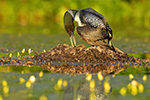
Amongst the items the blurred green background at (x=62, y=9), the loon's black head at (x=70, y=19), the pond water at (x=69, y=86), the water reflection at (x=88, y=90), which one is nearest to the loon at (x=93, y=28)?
the loon's black head at (x=70, y=19)

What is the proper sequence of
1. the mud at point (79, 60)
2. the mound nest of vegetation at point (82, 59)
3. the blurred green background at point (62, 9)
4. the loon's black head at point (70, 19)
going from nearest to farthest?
1. the mound nest of vegetation at point (82, 59)
2. the mud at point (79, 60)
3. the loon's black head at point (70, 19)
4. the blurred green background at point (62, 9)

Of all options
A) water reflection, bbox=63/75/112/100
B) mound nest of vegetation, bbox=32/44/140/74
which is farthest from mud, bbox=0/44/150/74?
water reflection, bbox=63/75/112/100

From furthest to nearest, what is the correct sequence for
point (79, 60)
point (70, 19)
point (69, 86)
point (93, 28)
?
point (70, 19) → point (93, 28) → point (79, 60) → point (69, 86)

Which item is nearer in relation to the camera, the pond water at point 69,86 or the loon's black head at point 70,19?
the pond water at point 69,86

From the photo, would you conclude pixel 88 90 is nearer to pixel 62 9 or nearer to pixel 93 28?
pixel 93 28

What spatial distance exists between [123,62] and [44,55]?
2.69m

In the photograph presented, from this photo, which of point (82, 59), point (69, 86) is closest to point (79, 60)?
point (82, 59)

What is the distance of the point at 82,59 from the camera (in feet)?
36.0

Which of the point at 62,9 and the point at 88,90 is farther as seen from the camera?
the point at 62,9

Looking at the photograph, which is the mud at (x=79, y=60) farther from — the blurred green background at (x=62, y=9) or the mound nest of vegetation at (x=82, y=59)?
the blurred green background at (x=62, y=9)

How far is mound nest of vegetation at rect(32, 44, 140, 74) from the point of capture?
1019cm

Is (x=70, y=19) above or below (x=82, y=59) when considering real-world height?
above

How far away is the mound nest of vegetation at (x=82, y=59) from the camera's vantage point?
1019cm

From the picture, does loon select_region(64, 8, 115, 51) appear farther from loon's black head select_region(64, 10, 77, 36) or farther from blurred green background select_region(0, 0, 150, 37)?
blurred green background select_region(0, 0, 150, 37)
